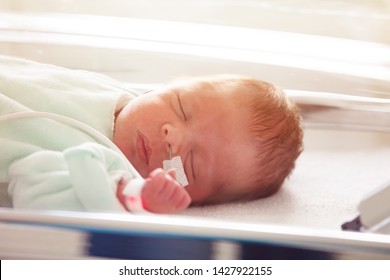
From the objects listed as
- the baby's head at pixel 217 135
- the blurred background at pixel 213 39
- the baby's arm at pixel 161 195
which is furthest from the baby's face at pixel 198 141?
the blurred background at pixel 213 39

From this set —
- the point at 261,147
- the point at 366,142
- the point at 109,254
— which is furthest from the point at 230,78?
the point at 109,254

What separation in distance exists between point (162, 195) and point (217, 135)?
0.92ft

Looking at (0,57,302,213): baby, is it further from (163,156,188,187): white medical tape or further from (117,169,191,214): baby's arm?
(117,169,191,214): baby's arm

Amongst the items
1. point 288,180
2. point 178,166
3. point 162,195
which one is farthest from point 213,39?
point 162,195

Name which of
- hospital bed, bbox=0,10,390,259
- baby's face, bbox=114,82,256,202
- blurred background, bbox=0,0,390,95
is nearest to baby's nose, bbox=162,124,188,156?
baby's face, bbox=114,82,256,202

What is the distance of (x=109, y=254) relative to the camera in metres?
0.79

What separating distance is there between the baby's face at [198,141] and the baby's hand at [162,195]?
243 millimetres

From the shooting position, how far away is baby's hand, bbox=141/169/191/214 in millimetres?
878

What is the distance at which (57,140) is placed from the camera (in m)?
1.07

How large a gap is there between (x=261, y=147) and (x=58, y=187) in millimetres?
364

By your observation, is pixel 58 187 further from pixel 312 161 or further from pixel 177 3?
pixel 177 3

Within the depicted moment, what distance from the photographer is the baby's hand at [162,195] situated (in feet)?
2.88

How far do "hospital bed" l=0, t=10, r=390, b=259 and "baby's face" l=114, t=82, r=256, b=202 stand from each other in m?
0.05

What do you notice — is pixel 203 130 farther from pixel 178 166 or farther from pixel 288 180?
pixel 288 180
